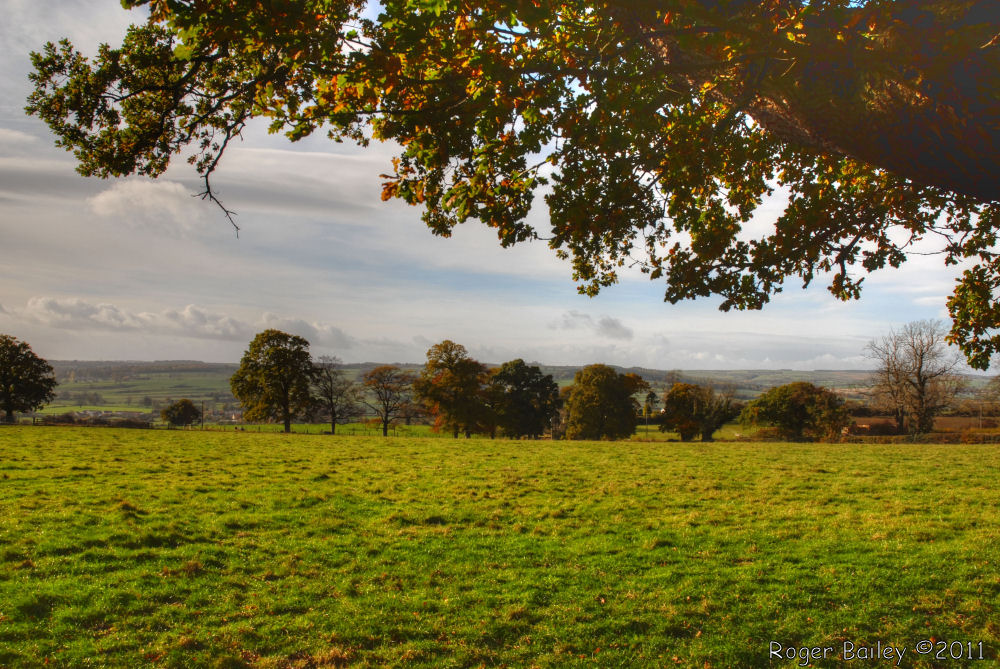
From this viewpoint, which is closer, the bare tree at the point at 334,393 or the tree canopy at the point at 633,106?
the tree canopy at the point at 633,106

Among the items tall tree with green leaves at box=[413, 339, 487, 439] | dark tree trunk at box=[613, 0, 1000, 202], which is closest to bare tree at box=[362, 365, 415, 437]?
tall tree with green leaves at box=[413, 339, 487, 439]

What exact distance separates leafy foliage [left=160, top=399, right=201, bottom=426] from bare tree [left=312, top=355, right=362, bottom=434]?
33.9 metres

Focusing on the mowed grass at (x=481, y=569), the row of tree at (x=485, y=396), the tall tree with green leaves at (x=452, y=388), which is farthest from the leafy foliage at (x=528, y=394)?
the mowed grass at (x=481, y=569)

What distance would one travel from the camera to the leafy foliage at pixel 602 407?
5550cm

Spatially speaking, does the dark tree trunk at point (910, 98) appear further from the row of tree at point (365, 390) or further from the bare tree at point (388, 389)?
the bare tree at point (388, 389)

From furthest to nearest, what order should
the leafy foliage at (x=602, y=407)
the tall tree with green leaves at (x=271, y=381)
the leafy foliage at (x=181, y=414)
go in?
the leafy foliage at (x=181, y=414) < the leafy foliage at (x=602, y=407) < the tall tree with green leaves at (x=271, y=381)

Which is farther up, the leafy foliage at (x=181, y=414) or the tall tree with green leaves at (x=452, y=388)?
the tall tree with green leaves at (x=452, y=388)

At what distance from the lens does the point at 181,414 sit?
79.2 m

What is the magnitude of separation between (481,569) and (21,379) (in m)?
63.8

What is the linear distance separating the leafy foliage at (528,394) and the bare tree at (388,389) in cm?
1018

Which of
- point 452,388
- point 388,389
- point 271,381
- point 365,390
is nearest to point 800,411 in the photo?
point 452,388

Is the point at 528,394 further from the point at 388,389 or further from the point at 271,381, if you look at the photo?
the point at 271,381

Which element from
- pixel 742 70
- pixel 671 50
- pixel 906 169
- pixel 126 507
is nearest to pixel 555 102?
pixel 671 50

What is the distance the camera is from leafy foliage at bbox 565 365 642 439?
182ft
